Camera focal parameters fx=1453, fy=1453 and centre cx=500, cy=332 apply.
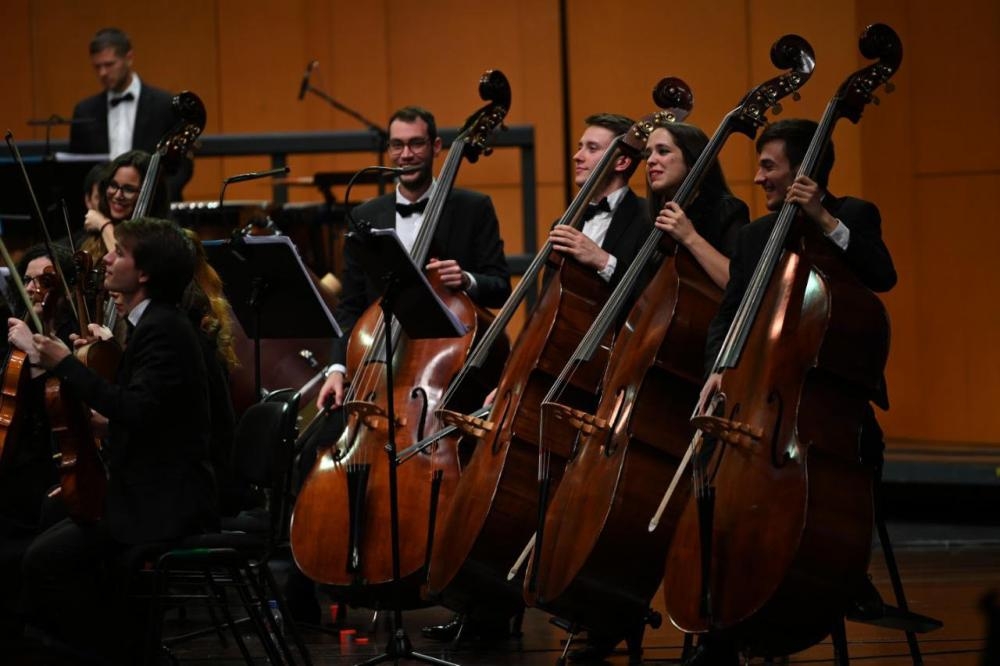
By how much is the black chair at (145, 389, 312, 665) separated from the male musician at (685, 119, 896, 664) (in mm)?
994

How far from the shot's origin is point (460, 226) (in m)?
4.54

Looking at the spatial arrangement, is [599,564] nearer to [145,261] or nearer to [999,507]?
[145,261]

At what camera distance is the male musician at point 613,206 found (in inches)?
160

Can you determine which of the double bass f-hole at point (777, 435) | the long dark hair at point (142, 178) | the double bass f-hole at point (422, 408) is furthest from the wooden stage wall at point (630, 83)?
the double bass f-hole at point (777, 435)

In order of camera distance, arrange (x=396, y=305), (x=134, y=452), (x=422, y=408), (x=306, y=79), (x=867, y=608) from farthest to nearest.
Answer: (x=306, y=79) → (x=422, y=408) → (x=396, y=305) → (x=134, y=452) → (x=867, y=608)

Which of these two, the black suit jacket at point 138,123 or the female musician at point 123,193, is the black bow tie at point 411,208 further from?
the black suit jacket at point 138,123

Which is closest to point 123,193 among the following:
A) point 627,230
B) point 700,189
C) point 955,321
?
point 627,230

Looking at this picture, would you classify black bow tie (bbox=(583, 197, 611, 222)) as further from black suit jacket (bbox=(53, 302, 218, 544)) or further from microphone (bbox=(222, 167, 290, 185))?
black suit jacket (bbox=(53, 302, 218, 544))

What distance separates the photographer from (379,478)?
388 cm

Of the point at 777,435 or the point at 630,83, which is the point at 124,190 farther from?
the point at 630,83

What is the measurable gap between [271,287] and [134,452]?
92 cm

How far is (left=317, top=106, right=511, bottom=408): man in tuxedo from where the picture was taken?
4.50 metres

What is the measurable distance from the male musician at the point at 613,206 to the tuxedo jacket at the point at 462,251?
16.6 inches

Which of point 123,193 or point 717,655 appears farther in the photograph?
point 123,193
